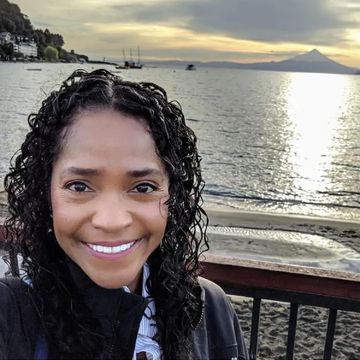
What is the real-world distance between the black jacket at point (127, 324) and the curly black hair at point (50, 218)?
3cm

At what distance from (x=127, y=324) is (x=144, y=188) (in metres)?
0.38

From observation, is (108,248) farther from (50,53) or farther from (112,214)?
(50,53)

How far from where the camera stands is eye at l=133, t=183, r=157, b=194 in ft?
4.43

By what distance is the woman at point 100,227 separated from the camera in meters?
1.30

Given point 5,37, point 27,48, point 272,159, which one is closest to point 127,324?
point 272,159

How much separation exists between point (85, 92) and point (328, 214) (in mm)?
15768

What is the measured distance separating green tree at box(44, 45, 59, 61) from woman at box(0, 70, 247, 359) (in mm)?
190915

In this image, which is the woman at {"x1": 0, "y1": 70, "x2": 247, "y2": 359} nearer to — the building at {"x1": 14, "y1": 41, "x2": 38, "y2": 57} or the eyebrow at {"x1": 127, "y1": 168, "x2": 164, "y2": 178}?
the eyebrow at {"x1": 127, "y1": 168, "x2": 164, "y2": 178}

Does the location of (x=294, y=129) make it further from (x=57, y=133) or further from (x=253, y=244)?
(x=57, y=133)

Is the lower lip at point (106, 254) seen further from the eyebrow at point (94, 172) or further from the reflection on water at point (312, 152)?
the reflection on water at point (312, 152)

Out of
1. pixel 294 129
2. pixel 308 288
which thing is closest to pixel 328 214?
pixel 308 288

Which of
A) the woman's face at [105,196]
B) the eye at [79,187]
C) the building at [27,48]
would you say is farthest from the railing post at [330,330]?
the building at [27,48]

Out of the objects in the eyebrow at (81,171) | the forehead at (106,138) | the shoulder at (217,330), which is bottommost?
the shoulder at (217,330)

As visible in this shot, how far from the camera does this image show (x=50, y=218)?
1.51 m
